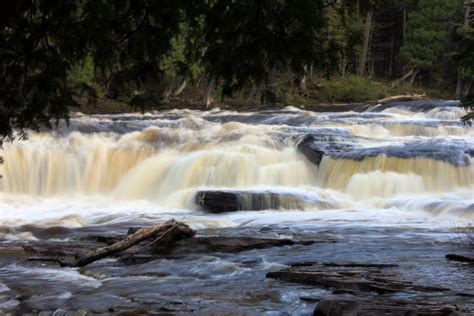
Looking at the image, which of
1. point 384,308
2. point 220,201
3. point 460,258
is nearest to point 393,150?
point 220,201

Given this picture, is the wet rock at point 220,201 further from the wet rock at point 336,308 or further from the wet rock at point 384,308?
the wet rock at point 336,308

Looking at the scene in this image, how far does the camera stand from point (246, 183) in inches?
637

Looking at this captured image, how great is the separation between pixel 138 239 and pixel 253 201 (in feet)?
18.0

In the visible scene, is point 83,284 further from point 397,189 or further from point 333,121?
point 333,121

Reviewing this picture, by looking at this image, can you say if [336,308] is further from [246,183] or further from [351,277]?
[246,183]

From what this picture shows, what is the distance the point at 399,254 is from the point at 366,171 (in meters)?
7.31

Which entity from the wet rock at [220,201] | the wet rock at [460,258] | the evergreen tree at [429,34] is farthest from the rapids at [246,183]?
the evergreen tree at [429,34]

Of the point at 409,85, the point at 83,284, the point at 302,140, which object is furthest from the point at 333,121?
the point at 409,85

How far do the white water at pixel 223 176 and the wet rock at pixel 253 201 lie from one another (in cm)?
9

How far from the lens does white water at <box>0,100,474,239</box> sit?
1288 centimetres

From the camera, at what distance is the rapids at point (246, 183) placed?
8977 millimetres

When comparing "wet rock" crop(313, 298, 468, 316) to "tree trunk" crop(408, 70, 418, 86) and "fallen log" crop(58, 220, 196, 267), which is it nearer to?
"fallen log" crop(58, 220, 196, 267)

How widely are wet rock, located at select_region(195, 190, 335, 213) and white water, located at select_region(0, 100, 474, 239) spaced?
0.09 metres

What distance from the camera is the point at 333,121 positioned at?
75.0 feet
